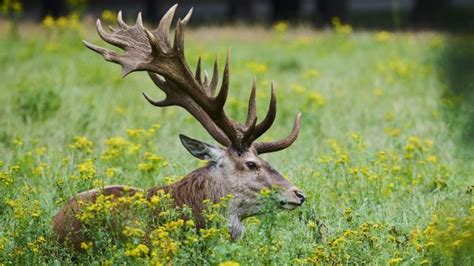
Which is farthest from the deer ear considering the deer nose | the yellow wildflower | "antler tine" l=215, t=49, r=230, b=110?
the yellow wildflower

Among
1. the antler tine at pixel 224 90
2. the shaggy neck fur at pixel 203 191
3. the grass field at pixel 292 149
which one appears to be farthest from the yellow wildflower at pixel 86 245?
the antler tine at pixel 224 90

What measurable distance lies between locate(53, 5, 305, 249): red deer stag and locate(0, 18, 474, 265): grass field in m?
0.20

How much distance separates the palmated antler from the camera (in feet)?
20.8

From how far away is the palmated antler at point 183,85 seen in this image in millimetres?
6328

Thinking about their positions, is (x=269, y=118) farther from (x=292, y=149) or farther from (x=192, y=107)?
(x=292, y=149)

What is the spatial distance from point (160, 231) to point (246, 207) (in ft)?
3.57

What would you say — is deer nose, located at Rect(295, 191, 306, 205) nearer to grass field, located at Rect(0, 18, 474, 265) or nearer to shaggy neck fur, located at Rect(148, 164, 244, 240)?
grass field, located at Rect(0, 18, 474, 265)

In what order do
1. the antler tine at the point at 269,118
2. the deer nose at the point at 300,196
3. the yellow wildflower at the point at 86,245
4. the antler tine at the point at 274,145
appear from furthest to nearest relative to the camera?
the antler tine at the point at 274,145 < the antler tine at the point at 269,118 < the deer nose at the point at 300,196 < the yellow wildflower at the point at 86,245

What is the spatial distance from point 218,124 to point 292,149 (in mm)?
2768

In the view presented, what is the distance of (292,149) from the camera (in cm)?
912

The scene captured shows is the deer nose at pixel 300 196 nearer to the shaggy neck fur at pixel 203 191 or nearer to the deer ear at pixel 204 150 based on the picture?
the shaggy neck fur at pixel 203 191

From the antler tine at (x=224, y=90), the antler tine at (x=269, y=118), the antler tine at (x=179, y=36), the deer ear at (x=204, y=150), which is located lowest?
the deer ear at (x=204, y=150)

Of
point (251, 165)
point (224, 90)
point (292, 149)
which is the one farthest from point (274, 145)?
point (292, 149)

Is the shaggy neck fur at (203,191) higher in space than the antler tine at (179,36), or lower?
lower
